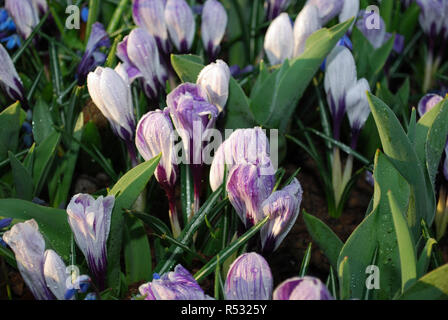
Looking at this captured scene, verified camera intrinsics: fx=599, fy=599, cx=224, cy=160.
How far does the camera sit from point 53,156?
51.0 inches

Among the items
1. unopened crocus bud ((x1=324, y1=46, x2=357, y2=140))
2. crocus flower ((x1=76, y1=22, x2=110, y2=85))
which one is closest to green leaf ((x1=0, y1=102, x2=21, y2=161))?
crocus flower ((x1=76, y1=22, x2=110, y2=85))

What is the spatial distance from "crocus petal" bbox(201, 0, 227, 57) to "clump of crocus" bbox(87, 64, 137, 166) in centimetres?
34

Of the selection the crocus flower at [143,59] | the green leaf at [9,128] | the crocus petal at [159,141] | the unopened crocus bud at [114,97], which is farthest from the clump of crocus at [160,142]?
the green leaf at [9,128]

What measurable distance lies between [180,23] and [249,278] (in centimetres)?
73

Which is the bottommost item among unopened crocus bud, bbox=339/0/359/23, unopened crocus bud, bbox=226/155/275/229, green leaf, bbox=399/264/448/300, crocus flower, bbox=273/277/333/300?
green leaf, bbox=399/264/448/300

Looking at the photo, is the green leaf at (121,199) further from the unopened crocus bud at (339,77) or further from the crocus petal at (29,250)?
the unopened crocus bud at (339,77)

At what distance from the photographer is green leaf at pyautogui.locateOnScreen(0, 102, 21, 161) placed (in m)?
1.27

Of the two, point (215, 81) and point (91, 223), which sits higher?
point (215, 81)

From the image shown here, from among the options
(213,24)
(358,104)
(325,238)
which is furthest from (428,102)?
(213,24)

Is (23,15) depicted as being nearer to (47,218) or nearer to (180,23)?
(180,23)

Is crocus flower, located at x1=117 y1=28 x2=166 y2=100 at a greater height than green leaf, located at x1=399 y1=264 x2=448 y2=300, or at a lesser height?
greater

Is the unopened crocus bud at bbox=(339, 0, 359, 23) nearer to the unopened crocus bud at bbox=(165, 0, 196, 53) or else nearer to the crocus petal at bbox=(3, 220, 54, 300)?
the unopened crocus bud at bbox=(165, 0, 196, 53)

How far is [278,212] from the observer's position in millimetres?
992

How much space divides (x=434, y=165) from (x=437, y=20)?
2.32ft
